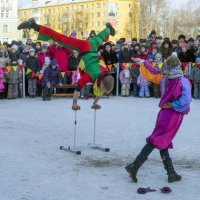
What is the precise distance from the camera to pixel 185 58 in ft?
55.1

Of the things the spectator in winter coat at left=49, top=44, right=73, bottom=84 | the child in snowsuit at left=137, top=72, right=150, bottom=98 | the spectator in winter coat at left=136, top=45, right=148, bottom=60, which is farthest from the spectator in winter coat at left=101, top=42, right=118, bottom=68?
the spectator in winter coat at left=49, top=44, right=73, bottom=84

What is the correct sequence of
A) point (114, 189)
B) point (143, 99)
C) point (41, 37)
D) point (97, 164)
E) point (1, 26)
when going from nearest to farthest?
point (114, 189)
point (97, 164)
point (41, 37)
point (143, 99)
point (1, 26)

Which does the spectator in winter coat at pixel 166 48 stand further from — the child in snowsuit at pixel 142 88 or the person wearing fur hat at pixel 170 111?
the person wearing fur hat at pixel 170 111

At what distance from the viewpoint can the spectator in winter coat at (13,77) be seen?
16406 millimetres

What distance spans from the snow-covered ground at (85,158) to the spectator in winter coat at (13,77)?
3577 mm

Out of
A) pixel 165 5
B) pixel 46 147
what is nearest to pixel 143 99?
pixel 46 147

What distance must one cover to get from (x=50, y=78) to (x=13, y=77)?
1.34 m

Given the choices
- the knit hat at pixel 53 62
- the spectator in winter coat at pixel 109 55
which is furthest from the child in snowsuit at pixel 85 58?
the spectator in winter coat at pixel 109 55

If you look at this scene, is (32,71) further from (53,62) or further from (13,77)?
(53,62)

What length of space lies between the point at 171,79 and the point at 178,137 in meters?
3.39

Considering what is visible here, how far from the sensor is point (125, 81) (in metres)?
17.4

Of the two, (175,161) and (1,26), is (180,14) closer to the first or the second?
(1,26)

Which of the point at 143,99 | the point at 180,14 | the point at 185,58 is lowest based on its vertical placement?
the point at 143,99

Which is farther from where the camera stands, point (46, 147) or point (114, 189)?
point (46, 147)
